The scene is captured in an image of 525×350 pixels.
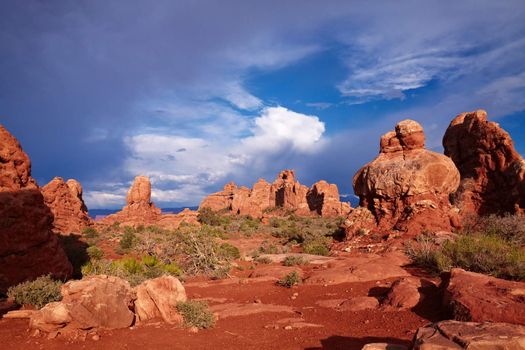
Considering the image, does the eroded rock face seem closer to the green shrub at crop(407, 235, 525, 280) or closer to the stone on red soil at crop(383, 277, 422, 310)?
the green shrub at crop(407, 235, 525, 280)

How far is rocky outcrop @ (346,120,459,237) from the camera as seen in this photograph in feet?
58.0

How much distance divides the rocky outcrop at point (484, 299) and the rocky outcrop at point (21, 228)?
11222mm

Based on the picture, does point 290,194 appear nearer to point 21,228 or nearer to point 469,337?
point 21,228

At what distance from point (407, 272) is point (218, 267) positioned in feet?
25.1

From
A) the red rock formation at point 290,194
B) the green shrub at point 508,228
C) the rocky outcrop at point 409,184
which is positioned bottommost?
the green shrub at point 508,228

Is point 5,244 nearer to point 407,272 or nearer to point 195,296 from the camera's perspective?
point 195,296

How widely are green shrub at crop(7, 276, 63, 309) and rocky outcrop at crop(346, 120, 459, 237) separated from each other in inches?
578

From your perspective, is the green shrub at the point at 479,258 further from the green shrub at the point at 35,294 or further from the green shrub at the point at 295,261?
the green shrub at the point at 35,294

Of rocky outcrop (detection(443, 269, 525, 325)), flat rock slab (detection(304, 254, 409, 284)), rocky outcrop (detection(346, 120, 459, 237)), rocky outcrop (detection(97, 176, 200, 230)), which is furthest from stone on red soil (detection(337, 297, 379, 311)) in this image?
rocky outcrop (detection(97, 176, 200, 230))

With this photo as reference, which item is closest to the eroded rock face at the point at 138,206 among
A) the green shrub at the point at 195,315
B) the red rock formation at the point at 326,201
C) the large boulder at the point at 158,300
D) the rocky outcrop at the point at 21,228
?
the red rock formation at the point at 326,201

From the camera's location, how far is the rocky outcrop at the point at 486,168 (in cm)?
1922

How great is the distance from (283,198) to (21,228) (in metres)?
62.7

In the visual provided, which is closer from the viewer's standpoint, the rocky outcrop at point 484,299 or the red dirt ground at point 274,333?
the rocky outcrop at point 484,299

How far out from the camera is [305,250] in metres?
19.6
